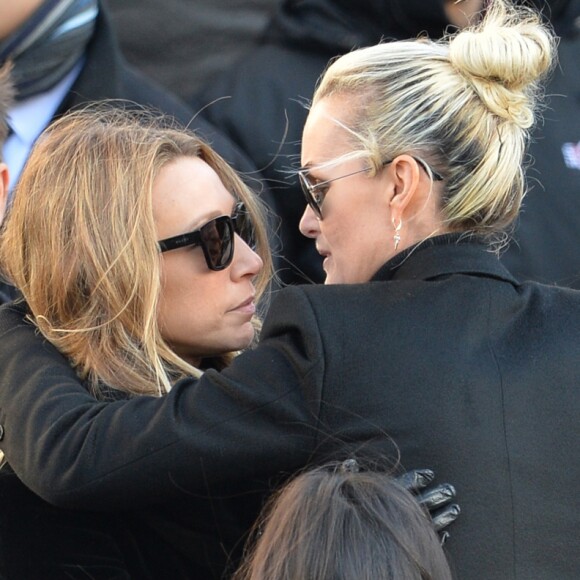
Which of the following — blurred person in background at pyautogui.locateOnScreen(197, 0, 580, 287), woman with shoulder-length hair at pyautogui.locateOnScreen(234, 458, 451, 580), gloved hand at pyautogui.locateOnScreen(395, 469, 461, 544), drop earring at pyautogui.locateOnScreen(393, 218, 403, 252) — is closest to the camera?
woman with shoulder-length hair at pyautogui.locateOnScreen(234, 458, 451, 580)

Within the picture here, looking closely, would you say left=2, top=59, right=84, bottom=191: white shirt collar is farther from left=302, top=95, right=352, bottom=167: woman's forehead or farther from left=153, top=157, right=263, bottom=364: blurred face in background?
left=302, top=95, right=352, bottom=167: woman's forehead

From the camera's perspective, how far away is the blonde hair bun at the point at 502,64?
225 cm

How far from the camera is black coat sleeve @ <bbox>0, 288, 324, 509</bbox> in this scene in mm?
1988

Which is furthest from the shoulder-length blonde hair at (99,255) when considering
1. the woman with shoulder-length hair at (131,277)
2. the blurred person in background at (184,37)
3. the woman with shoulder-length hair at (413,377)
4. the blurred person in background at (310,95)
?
the blurred person in background at (184,37)

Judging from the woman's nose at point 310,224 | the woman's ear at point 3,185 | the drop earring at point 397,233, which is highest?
the woman's ear at point 3,185

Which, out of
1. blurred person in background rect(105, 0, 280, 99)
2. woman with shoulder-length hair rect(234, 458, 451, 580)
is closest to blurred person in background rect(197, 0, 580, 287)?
blurred person in background rect(105, 0, 280, 99)

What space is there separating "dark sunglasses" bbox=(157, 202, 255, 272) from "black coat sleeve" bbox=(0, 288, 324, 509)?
439 millimetres

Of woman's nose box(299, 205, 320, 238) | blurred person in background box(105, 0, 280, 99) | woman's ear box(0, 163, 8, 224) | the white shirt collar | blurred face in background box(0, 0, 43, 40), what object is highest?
blurred face in background box(0, 0, 43, 40)

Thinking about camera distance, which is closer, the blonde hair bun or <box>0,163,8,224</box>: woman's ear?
the blonde hair bun

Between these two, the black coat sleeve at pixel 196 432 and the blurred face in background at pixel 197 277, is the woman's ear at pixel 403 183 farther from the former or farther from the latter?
the blurred face in background at pixel 197 277

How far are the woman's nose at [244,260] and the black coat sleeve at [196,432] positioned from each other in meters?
0.50

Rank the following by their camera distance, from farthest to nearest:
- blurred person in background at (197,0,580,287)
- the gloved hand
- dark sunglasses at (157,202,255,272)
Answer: blurred person in background at (197,0,580,287) → dark sunglasses at (157,202,255,272) → the gloved hand

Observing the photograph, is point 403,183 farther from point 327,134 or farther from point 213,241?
point 213,241

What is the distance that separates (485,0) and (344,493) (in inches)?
80.0
